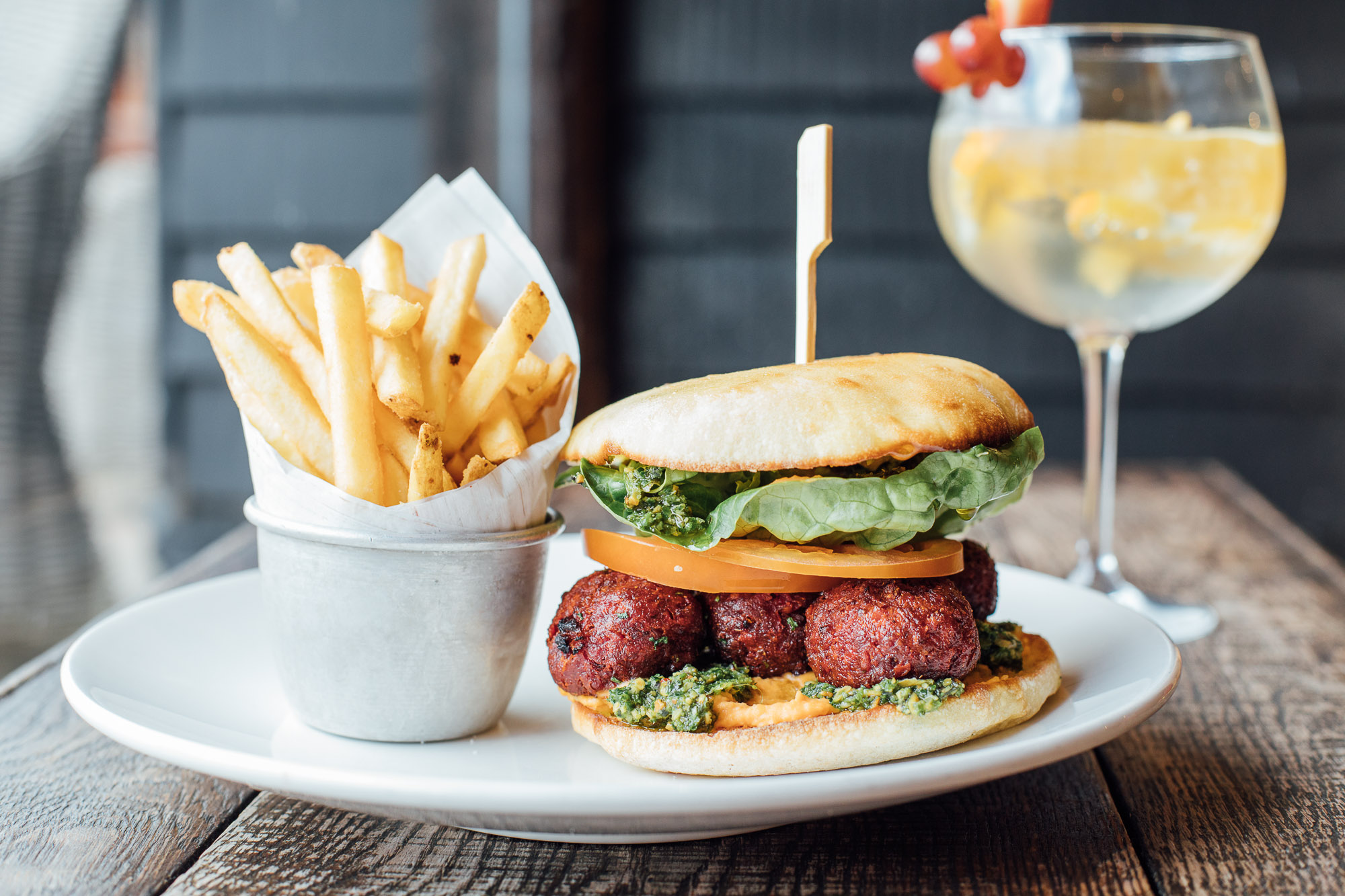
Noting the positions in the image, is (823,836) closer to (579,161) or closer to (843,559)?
(843,559)

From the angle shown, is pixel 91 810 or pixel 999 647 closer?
pixel 91 810

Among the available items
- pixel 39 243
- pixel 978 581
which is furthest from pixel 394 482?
pixel 39 243

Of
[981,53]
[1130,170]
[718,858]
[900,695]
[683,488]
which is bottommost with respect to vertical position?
[718,858]

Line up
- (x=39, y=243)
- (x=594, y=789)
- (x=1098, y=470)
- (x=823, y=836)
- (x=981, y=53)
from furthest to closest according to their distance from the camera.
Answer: (x=39, y=243) < (x=1098, y=470) < (x=981, y=53) < (x=823, y=836) < (x=594, y=789)

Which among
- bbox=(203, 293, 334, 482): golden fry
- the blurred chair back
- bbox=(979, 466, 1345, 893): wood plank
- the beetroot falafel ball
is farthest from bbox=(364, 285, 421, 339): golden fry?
the blurred chair back

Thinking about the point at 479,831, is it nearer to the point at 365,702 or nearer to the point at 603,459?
the point at 365,702

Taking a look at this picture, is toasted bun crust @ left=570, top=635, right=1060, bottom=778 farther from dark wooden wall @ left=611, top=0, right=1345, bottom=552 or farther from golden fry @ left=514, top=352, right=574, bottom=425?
dark wooden wall @ left=611, top=0, right=1345, bottom=552

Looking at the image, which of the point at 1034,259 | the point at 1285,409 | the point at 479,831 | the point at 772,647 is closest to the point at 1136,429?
the point at 1285,409
